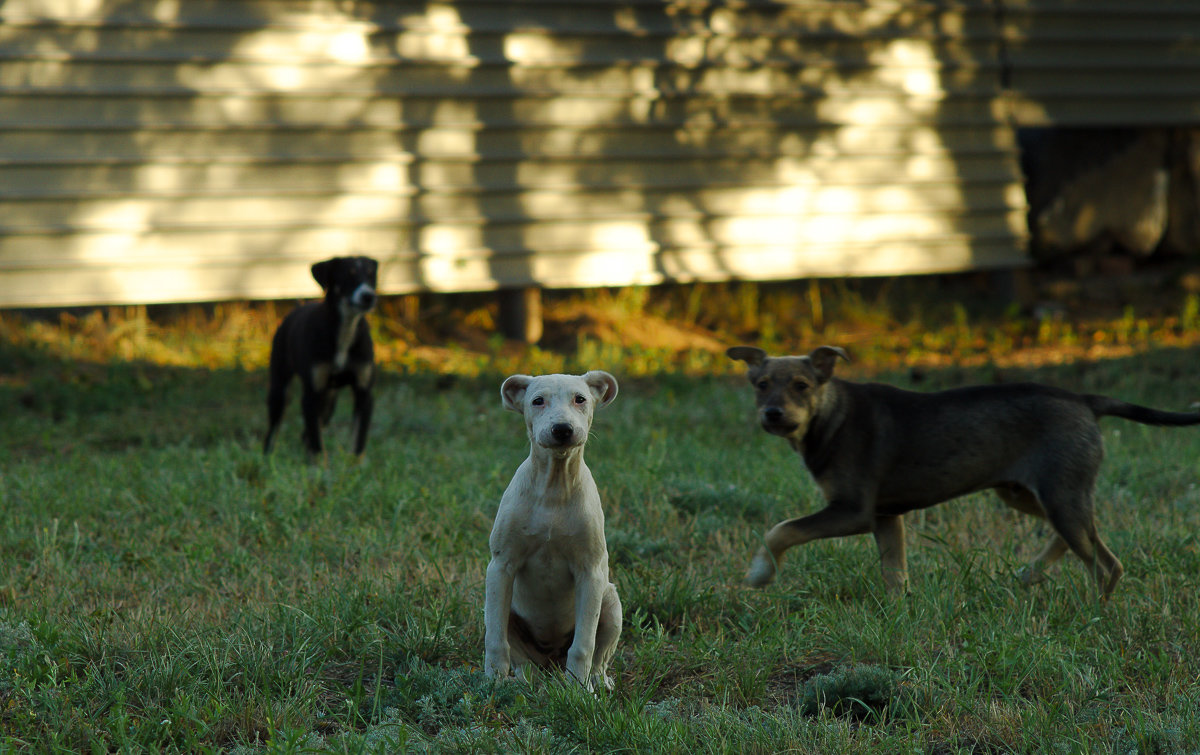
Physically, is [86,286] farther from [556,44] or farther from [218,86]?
[556,44]

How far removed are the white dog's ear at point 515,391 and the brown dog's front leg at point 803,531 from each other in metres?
1.31

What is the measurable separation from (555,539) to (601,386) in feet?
1.73

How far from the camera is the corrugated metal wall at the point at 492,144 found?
32.9 ft

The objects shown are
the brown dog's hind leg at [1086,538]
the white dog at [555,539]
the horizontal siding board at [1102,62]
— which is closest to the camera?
the white dog at [555,539]

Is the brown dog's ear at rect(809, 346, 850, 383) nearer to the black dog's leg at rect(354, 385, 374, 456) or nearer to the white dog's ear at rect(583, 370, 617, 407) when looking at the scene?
the white dog's ear at rect(583, 370, 617, 407)

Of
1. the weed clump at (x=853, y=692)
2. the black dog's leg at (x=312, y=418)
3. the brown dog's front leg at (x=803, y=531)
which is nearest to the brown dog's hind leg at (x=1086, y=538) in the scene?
the brown dog's front leg at (x=803, y=531)

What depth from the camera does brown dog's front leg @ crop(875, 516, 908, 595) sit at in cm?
473

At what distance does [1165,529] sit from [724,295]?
8.01m

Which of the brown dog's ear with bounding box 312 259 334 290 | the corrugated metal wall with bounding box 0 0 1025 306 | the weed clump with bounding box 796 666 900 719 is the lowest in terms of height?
the weed clump with bounding box 796 666 900 719

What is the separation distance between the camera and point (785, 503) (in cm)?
594

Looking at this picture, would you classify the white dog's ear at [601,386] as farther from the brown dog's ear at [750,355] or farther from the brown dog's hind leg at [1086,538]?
the brown dog's hind leg at [1086,538]

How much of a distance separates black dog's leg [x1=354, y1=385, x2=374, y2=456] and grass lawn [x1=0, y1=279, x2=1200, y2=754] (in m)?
0.21

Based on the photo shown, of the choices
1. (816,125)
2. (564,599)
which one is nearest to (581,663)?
(564,599)

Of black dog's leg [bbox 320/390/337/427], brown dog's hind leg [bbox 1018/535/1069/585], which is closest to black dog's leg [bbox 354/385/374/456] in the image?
black dog's leg [bbox 320/390/337/427]
